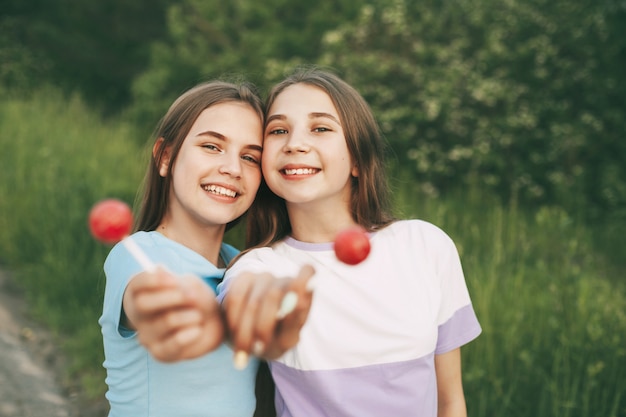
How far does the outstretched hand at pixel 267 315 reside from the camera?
2.87 ft

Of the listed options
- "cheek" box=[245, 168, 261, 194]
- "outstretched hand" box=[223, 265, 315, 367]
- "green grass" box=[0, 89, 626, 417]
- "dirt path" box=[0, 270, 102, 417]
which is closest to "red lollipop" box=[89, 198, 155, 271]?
"outstretched hand" box=[223, 265, 315, 367]

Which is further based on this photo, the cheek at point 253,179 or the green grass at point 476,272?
the green grass at point 476,272

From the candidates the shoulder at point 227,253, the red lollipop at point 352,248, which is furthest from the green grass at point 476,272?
the red lollipop at point 352,248

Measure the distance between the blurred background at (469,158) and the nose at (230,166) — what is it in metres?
1.00

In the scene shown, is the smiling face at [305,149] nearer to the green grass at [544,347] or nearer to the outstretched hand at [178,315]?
the outstretched hand at [178,315]

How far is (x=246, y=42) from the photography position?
7.83 metres

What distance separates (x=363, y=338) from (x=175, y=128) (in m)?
0.82

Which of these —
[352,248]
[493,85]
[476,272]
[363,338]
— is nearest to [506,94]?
[493,85]

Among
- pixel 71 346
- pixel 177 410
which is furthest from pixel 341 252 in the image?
pixel 71 346

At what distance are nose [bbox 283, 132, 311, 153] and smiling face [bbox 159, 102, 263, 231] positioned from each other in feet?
0.52

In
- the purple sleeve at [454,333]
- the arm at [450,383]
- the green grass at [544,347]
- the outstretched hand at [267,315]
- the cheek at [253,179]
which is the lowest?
the green grass at [544,347]

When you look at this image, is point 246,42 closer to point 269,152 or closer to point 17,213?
point 17,213

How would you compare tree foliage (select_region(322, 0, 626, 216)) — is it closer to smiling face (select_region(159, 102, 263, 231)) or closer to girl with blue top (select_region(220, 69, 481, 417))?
girl with blue top (select_region(220, 69, 481, 417))

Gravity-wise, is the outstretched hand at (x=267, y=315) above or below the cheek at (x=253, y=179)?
below
